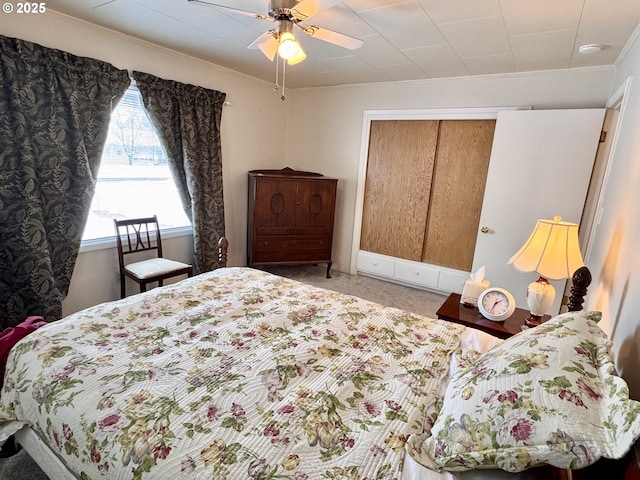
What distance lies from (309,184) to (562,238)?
2.71m

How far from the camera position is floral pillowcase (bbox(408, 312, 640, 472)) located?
697 mm

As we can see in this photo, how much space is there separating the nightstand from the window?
A: 284 centimetres

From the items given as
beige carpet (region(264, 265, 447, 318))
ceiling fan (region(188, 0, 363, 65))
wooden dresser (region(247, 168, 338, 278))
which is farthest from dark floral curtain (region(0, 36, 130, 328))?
beige carpet (region(264, 265, 447, 318))

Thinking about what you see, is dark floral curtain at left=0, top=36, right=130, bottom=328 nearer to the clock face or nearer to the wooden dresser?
the wooden dresser

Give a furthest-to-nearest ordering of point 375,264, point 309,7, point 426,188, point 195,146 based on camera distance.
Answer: point 375,264, point 426,188, point 195,146, point 309,7

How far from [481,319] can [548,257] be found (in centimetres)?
50

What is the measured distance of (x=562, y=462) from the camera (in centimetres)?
70

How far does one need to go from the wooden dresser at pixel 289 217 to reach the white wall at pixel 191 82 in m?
0.22

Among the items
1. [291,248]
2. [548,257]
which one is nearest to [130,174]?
[291,248]

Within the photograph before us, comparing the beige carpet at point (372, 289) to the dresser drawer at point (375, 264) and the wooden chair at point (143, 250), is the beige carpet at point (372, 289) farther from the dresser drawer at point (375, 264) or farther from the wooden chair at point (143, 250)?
the wooden chair at point (143, 250)

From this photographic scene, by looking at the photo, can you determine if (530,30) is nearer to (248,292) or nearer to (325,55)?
(325,55)

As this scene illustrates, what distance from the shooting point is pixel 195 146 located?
11.0 feet

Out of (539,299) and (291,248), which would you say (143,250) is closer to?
(291,248)

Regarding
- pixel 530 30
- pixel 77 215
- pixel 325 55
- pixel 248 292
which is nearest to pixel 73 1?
pixel 77 215
